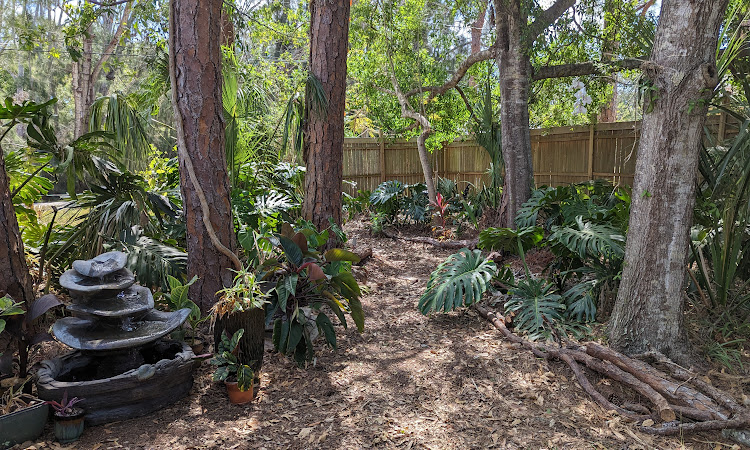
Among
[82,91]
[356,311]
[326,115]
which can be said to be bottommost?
[356,311]

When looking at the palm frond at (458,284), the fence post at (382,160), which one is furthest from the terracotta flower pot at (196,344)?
the fence post at (382,160)

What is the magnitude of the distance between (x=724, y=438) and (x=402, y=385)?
1659 mm

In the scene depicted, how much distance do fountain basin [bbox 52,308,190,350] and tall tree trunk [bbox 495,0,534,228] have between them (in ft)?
14.0

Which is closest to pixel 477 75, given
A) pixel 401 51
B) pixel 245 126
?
pixel 401 51

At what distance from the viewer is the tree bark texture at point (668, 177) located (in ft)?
9.34

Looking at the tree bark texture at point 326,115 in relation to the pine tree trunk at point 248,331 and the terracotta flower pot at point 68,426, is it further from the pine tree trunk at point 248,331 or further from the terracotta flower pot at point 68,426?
the terracotta flower pot at point 68,426

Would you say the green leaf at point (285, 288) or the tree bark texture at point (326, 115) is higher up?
the tree bark texture at point (326, 115)

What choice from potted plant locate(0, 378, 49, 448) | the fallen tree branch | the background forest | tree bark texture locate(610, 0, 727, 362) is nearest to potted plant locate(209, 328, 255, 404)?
the background forest

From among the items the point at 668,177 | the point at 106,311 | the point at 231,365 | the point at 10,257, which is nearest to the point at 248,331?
the point at 231,365

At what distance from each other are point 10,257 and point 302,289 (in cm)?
165

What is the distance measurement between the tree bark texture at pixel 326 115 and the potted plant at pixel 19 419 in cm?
301

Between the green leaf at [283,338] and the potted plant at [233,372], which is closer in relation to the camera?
the potted plant at [233,372]

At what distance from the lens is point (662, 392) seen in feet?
8.55

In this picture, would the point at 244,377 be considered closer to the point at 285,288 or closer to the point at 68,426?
the point at 285,288
